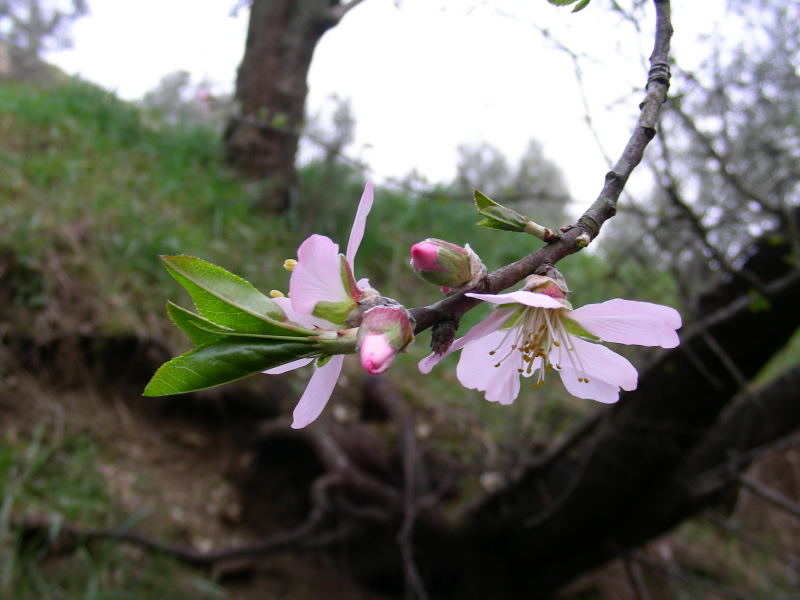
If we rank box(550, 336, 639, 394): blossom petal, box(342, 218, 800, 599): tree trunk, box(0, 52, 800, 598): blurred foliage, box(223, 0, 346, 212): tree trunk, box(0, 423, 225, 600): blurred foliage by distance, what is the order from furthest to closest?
box(223, 0, 346, 212): tree trunk → box(0, 52, 800, 598): blurred foliage → box(0, 423, 225, 600): blurred foliage → box(342, 218, 800, 599): tree trunk → box(550, 336, 639, 394): blossom petal

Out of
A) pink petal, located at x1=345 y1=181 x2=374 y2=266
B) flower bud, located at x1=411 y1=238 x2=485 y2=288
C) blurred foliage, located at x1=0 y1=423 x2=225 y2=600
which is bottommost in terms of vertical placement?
blurred foliage, located at x1=0 y1=423 x2=225 y2=600

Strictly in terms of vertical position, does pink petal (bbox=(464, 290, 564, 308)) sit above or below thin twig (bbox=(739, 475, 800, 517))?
above

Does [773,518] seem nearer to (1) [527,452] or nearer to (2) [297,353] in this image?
(1) [527,452]

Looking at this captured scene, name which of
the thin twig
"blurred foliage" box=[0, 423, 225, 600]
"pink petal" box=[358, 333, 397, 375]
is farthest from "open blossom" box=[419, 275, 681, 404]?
"blurred foliage" box=[0, 423, 225, 600]

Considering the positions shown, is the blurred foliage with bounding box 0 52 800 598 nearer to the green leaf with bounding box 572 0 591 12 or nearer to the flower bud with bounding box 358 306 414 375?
the green leaf with bounding box 572 0 591 12

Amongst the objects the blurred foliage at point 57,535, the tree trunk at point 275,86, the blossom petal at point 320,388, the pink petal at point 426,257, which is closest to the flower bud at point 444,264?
the pink petal at point 426,257

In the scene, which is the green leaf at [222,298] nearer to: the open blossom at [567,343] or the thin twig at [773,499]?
the open blossom at [567,343]

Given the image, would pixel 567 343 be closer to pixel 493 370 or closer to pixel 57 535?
pixel 493 370

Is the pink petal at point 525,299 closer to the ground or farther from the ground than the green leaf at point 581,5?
closer to the ground
